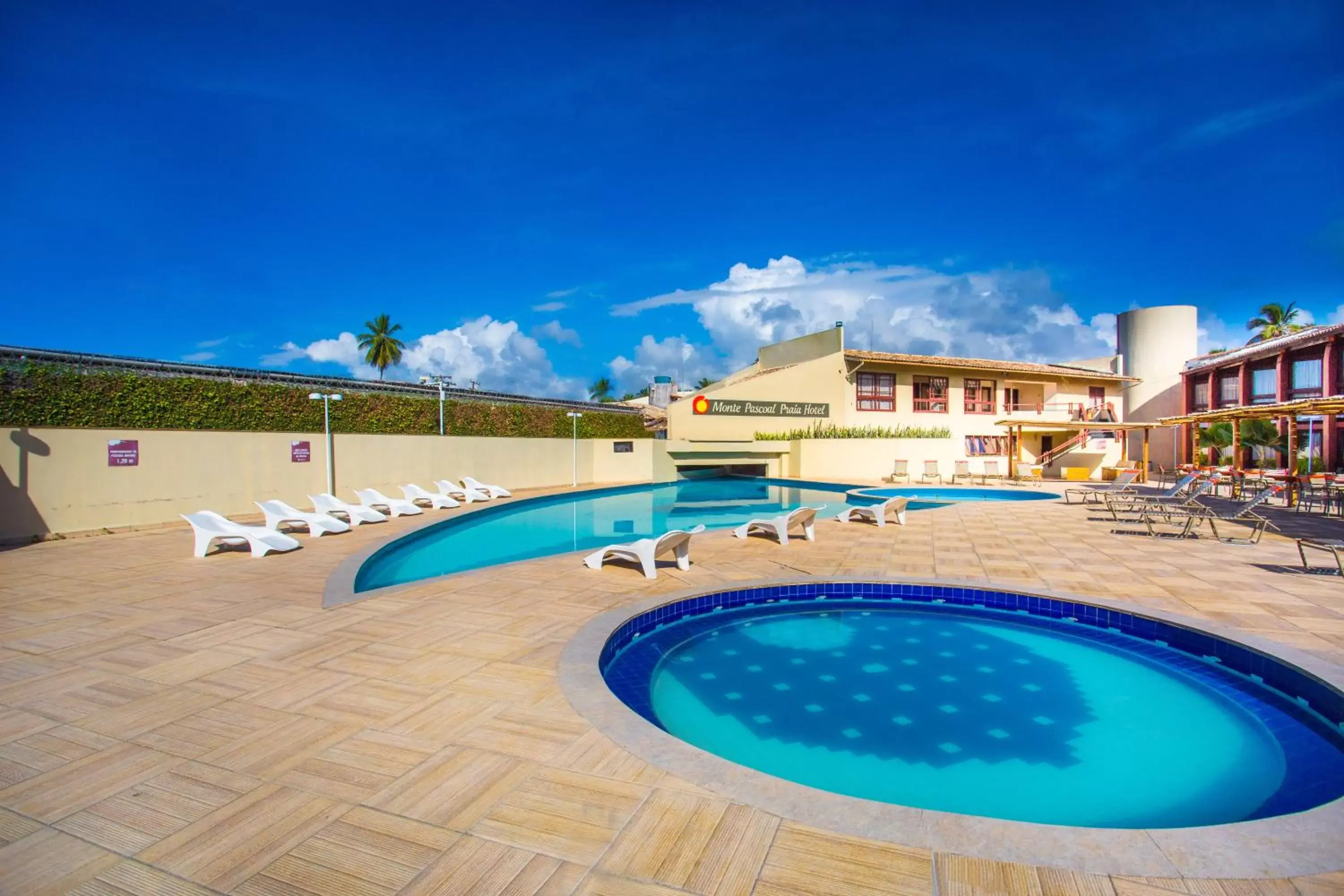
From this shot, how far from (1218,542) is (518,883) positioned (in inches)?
436

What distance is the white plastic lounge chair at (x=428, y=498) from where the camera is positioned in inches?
569

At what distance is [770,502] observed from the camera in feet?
58.7

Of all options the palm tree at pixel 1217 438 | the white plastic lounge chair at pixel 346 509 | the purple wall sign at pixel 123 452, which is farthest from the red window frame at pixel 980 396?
the purple wall sign at pixel 123 452

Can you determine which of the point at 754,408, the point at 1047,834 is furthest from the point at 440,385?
the point at 1047,834

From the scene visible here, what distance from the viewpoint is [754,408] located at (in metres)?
24.4

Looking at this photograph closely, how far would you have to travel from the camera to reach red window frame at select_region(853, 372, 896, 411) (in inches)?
993

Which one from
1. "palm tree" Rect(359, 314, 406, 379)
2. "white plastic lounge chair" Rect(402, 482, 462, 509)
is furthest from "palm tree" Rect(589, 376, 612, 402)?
"white plastic lounge chair" Rect(402, 482, 462, 509)

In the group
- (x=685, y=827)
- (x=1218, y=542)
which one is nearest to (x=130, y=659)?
(x=685, y=827)

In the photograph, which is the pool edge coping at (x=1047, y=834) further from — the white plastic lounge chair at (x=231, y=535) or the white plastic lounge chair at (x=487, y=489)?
the white plastic lounge chair at (x=487, y=489)

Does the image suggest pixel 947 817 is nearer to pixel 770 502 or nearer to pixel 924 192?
pixel 770 502

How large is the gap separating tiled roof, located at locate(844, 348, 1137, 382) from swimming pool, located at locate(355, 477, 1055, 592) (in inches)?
251

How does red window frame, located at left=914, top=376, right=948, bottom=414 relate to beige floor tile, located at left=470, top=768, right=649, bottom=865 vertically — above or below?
above

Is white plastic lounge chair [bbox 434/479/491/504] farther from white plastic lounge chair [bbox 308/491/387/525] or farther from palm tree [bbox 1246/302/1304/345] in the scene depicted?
palm tree [bbox 1246/302/1304/345]

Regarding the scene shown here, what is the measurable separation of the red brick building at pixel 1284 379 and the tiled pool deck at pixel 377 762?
21249mm
